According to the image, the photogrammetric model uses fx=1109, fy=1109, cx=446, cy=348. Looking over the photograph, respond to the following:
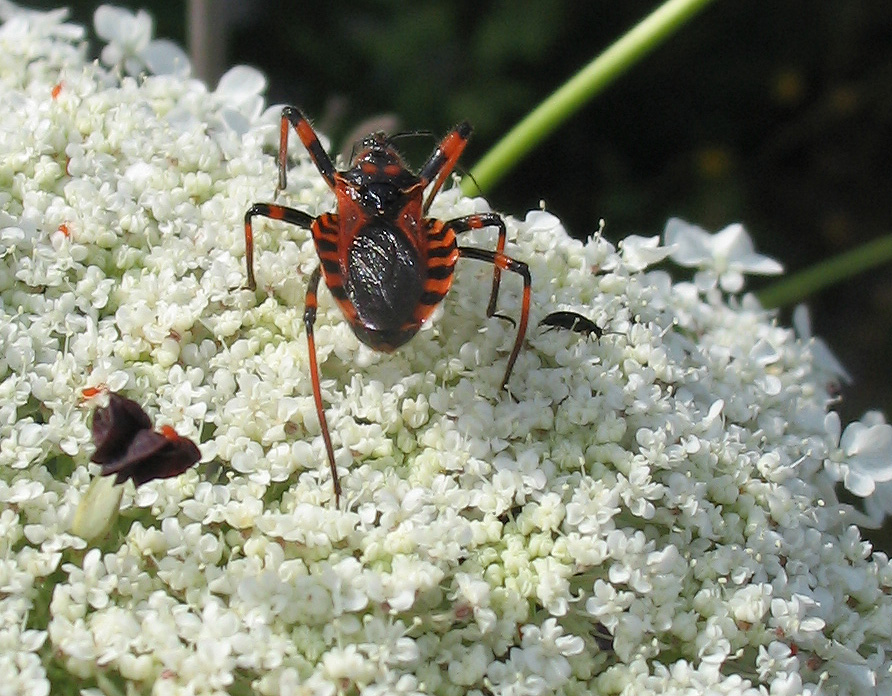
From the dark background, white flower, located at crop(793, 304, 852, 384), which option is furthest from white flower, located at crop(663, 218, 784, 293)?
the dark background

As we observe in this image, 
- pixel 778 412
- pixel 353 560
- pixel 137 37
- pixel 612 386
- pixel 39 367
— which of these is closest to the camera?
pixel 353 560

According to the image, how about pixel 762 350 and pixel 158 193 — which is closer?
pixel 158 193

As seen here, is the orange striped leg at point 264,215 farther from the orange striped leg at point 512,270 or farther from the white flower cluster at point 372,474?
the orange striped leg at point 512,270

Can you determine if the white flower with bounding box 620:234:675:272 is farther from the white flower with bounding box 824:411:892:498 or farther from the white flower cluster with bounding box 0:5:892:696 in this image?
the white flower with bounding box 824:411:892:498

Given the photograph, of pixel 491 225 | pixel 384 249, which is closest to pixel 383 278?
pixel 384 249

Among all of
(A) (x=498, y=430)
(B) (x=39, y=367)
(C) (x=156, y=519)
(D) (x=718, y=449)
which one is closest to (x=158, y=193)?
(B) (x=39, y=367)

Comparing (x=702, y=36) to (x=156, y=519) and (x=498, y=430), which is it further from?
(x=156, y=519)
